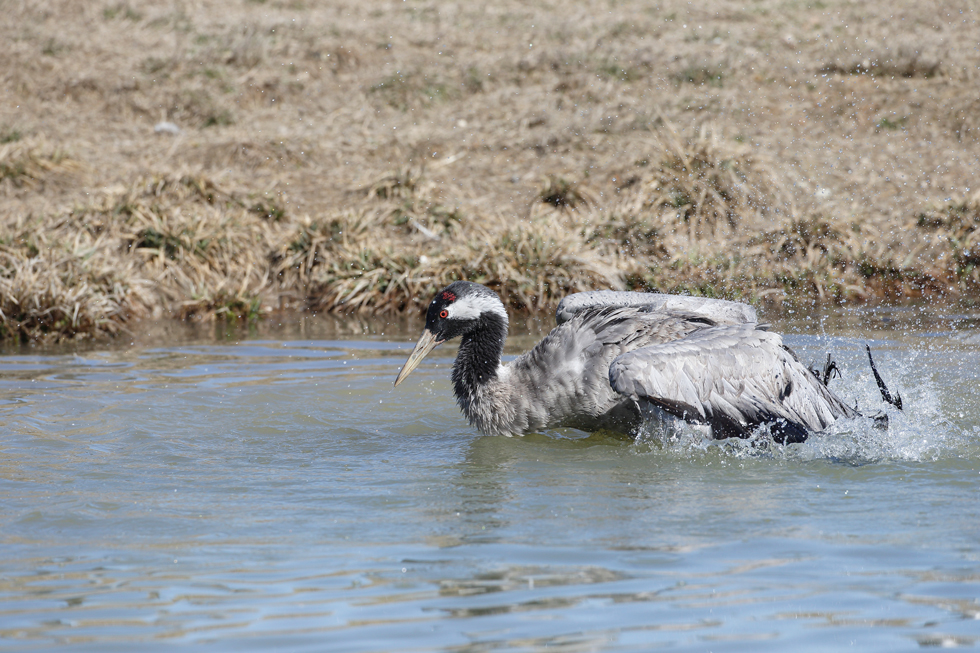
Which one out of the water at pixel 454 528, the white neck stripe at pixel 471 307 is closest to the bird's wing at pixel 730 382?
the water at pixel 454 528

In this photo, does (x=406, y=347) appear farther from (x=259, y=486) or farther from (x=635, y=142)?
(x=635, y=142)

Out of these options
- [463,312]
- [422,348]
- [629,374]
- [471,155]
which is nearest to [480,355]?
[463,312]

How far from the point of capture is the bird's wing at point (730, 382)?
6.38m

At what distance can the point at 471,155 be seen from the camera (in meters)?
14.8

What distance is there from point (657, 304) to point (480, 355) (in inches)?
56.3

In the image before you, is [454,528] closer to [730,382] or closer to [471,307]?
[730,382]

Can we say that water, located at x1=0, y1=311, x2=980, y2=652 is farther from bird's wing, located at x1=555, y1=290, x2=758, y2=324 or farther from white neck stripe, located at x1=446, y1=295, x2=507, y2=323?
bird's wing, located at x1=555, y1=290, x2=758, y2=324

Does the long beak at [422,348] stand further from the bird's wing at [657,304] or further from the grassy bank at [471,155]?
the grassy bank at [471,155]

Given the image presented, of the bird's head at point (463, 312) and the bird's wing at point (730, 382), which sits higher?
the bird's head at point (463, 312)

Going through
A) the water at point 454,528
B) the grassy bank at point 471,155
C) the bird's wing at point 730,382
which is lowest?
the water at point 454,528

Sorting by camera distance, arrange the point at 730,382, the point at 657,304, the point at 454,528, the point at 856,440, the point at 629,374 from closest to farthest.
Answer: the point at 454,528 → the point at 629,374 → the point at 856,440 → the point at 730,382 → the point at 657,304

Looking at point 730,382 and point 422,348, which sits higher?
→ point 422,348

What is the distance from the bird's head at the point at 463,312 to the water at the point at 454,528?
0.65 meters

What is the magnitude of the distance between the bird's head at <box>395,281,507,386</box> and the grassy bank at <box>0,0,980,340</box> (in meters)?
3.86
